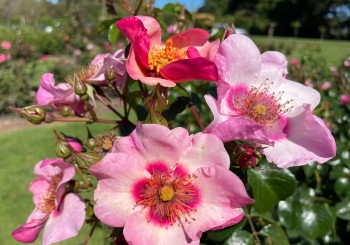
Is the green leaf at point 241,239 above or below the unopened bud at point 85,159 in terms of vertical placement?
below

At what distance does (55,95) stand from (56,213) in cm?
37

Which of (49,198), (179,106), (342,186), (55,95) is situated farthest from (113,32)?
(342,186)

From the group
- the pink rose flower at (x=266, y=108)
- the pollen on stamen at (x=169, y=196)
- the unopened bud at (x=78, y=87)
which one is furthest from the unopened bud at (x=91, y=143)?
the pink rose flower at (x=266, y=108)

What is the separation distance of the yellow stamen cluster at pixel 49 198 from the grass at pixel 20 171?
1521 millimetres

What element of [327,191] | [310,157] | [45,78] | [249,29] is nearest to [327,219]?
[327,191]

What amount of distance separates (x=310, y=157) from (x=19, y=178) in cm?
500

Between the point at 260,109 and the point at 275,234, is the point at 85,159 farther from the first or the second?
the point at 275,234

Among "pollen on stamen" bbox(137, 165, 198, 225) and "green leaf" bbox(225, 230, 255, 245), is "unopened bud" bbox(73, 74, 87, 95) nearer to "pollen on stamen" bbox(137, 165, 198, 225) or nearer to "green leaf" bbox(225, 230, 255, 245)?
"pollen on stamen" bbox(137, 165, 198, 225)

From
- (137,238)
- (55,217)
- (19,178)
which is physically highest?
(137,238)

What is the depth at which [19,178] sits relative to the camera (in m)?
4.81

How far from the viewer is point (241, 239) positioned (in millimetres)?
1155

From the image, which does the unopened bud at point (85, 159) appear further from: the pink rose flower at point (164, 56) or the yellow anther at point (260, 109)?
the yellow anther at point (260, 109)

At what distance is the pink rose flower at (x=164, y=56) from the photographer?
26.1 inches

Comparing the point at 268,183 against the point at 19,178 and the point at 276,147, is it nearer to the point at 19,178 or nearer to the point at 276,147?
the point at 276,147
